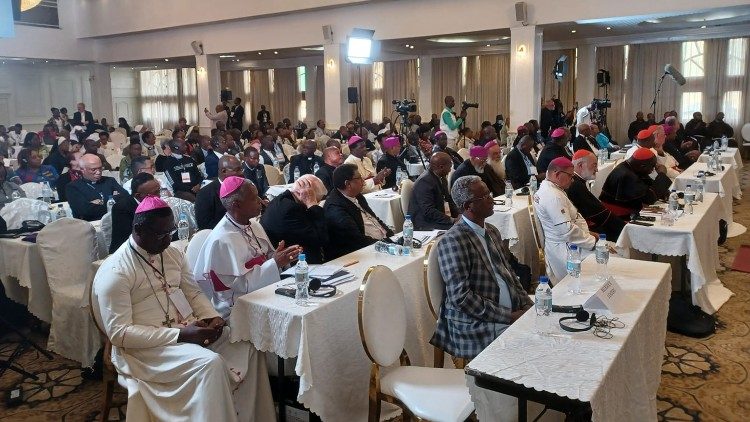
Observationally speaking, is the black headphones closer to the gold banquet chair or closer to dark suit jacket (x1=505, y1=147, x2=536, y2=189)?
the gold banquet chair

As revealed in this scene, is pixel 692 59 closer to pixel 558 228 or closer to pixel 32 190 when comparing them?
pixel 558 228

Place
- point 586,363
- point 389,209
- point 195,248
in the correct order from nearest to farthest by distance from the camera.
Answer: point 586,363
point 195,248
point 389,209

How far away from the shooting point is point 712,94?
1781 centimetres

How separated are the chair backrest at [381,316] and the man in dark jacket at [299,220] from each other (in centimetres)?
122

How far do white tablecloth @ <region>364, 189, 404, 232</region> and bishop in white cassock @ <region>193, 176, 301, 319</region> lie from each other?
10.5 feet

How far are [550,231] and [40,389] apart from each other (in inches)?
153

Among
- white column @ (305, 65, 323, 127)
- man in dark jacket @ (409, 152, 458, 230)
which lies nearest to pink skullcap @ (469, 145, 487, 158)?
man in dark jacket @ (409, 152, 458, 230)

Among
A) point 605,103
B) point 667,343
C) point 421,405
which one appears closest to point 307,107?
point 605,103

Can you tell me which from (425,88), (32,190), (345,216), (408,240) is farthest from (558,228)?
(425,88)

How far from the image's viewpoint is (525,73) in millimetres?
13742

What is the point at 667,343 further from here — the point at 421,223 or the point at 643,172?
the point at 421,223

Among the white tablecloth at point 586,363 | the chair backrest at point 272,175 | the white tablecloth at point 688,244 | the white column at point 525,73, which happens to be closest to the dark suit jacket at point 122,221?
the white tablecloth at point 586,363

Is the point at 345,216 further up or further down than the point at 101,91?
further down

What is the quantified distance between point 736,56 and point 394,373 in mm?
18068
